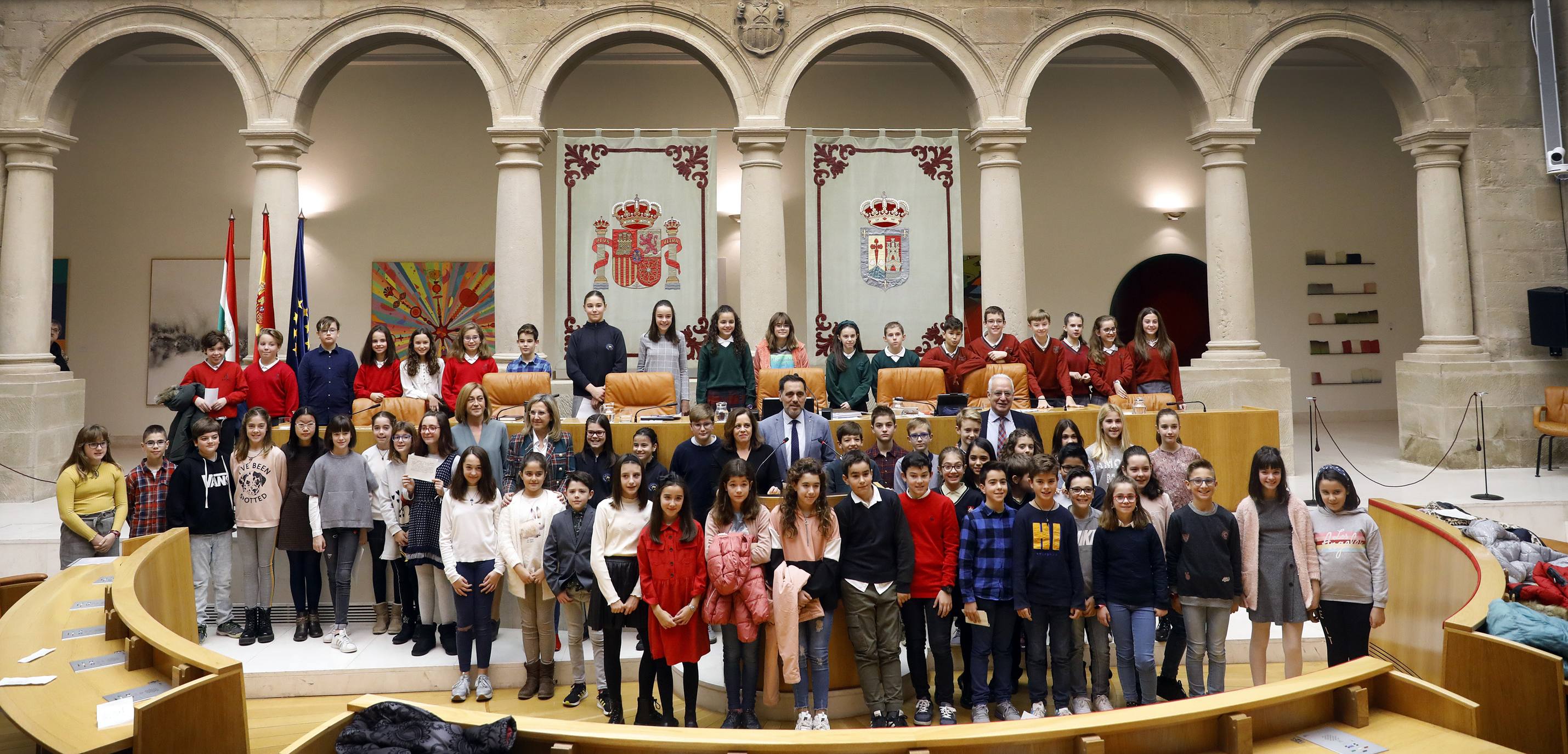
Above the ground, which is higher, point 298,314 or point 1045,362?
point 298,314


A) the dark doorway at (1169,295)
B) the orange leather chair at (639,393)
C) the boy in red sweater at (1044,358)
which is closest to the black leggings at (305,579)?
the orange leather chair at (639,393)

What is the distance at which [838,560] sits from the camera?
15.1 ft

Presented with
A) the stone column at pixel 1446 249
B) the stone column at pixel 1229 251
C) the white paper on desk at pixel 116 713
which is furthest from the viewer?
the stone column at pixel 1446 249

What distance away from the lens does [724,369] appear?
6816 millimetres

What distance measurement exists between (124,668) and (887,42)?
813 centimetres

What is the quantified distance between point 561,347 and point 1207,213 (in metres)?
6.75

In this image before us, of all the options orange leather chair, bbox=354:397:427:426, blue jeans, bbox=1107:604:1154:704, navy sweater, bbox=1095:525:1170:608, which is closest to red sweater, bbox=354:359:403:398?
orange leather chair, bbox=354:397:427:426

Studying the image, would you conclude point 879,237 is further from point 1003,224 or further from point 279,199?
point 279,199

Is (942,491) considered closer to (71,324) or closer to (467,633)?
(467,633)

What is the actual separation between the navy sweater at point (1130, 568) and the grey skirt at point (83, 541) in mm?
5628

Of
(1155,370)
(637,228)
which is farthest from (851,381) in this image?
(637,228)

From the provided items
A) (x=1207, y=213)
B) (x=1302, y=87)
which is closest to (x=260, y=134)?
(x=1207, y=213)

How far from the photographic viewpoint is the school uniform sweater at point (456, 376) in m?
6.80

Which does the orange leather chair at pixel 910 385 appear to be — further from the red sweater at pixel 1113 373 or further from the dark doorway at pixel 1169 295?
the dark doorway at pixel 1169 295
